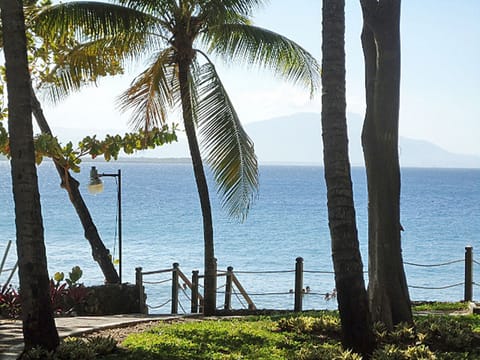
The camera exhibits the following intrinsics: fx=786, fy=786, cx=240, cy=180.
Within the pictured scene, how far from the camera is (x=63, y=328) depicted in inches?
Answer: 397

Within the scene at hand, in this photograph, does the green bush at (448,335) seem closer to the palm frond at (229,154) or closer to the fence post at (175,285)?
the palm frond at (229,154)

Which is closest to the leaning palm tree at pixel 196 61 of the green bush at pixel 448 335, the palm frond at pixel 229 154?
the palm frond at pixel 229 154

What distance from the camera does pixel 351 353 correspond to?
771 centimetres

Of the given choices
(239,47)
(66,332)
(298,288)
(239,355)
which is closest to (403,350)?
(239,355)

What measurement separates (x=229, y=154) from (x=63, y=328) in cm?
407

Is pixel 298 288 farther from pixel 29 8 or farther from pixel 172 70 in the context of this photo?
pixel 29 8

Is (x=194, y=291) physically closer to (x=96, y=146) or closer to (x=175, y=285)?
(x=175, y=285)

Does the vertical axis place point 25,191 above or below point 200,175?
below

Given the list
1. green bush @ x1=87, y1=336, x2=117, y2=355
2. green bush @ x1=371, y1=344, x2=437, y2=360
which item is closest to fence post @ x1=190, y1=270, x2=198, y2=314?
green bush @ x1=87, y1=336, x2=117, y2=355

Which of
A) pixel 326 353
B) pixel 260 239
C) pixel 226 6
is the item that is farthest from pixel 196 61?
pixel 260 239

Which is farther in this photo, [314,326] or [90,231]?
[90,231]

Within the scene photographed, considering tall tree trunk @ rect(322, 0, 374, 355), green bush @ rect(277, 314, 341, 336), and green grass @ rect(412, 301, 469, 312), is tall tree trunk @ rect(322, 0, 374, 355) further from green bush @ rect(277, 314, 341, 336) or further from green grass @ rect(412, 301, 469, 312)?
green grass @ rect(412, 301, 469, 312)

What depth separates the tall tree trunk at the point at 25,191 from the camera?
307 inches

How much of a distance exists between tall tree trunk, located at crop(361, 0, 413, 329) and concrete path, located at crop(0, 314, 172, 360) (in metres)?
3.56
